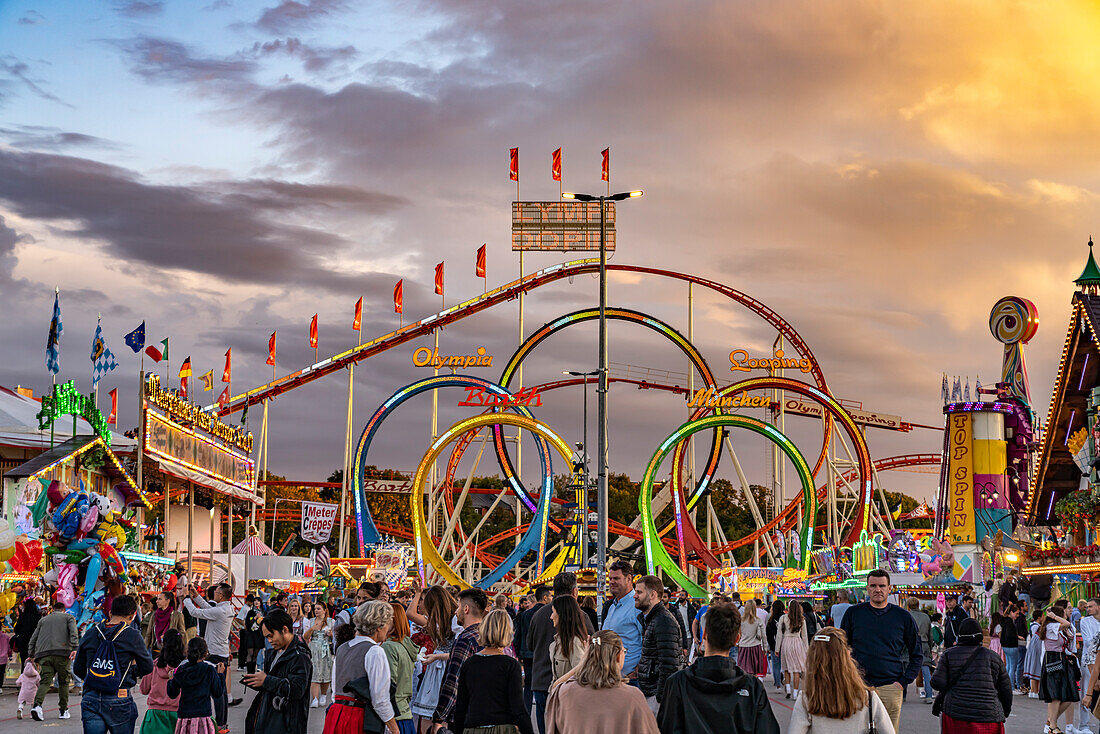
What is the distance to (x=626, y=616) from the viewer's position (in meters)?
9.27

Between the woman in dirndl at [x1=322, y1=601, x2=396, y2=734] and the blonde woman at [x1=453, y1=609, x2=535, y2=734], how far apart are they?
2.96 feet

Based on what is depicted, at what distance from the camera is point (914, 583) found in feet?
92.4

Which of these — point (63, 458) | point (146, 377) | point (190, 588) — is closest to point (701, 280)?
point (146, 377)

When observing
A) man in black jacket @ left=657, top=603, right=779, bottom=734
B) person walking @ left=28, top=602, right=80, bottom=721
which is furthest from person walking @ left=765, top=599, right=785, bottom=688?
man in black jacket @ left=657, top=603, right=779, bottom=734

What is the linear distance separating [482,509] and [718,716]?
86.2 m

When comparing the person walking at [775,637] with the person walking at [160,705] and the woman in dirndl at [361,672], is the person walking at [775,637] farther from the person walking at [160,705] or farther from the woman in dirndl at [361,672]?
the woman in dirndl at [361,672]

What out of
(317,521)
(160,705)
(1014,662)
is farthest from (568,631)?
(317,521)

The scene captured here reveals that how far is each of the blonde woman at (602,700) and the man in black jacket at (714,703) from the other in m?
0.14

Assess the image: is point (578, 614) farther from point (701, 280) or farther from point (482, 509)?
point (482, 509)

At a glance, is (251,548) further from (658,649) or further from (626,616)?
(658,649)

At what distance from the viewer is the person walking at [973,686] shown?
7879 mm

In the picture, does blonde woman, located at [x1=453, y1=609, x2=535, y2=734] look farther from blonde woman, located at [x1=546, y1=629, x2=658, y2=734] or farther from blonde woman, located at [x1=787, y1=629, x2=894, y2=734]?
blonde woman, located at [x1=787, y1=629, x2=894, y2=734]

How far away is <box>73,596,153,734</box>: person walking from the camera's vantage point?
9414 millimetres

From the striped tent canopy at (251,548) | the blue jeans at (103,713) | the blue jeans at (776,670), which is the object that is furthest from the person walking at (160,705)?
the striped tent canopy at (251,548)
